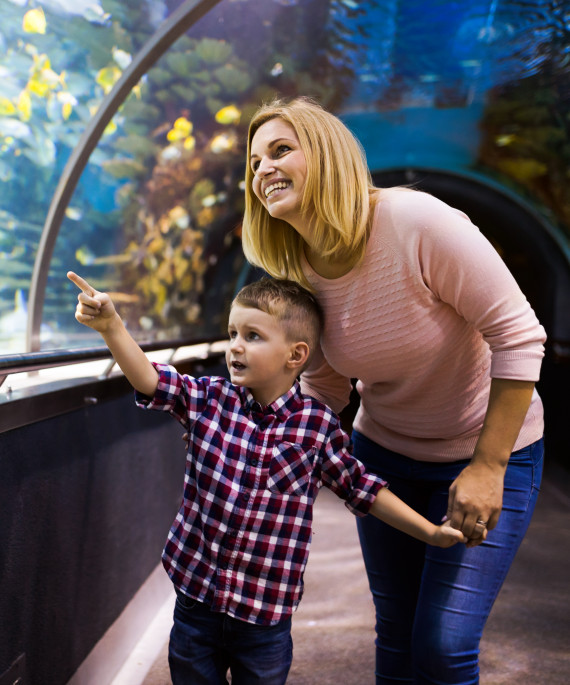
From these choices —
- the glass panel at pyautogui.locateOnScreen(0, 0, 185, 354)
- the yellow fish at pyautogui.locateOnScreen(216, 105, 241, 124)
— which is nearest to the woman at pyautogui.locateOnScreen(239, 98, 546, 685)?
the glass panel at pyautogui.locateOnScreen(0, 0, 185, 354)

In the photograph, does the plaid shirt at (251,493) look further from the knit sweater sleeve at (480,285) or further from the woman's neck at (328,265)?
the knit sweater sleeve at (480,285)

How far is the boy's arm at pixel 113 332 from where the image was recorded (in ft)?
4.90

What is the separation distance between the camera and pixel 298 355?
1731 mm

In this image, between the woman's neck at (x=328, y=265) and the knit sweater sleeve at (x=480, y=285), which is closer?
the knit sweater sleeve at (x=480, y=285)

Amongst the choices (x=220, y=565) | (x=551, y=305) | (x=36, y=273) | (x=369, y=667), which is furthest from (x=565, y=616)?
(x=551, y=305)

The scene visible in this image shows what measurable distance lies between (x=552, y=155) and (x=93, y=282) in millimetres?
5624

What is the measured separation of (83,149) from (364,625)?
2.84 m

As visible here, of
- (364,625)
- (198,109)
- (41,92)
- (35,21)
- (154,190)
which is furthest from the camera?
(154,190)

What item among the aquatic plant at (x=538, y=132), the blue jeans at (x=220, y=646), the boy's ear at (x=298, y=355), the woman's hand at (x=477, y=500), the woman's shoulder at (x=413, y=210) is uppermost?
the aquatic plant at (x=538, y=132)

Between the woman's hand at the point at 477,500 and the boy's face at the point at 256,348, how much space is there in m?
0.51

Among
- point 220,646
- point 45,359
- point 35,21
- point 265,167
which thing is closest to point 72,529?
point 45,359

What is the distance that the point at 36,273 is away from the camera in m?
3.30

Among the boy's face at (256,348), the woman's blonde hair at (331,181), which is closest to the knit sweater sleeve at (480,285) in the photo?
the woman's blonde hair at (331,181)

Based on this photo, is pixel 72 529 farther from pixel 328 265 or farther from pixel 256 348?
pixel 328 265
